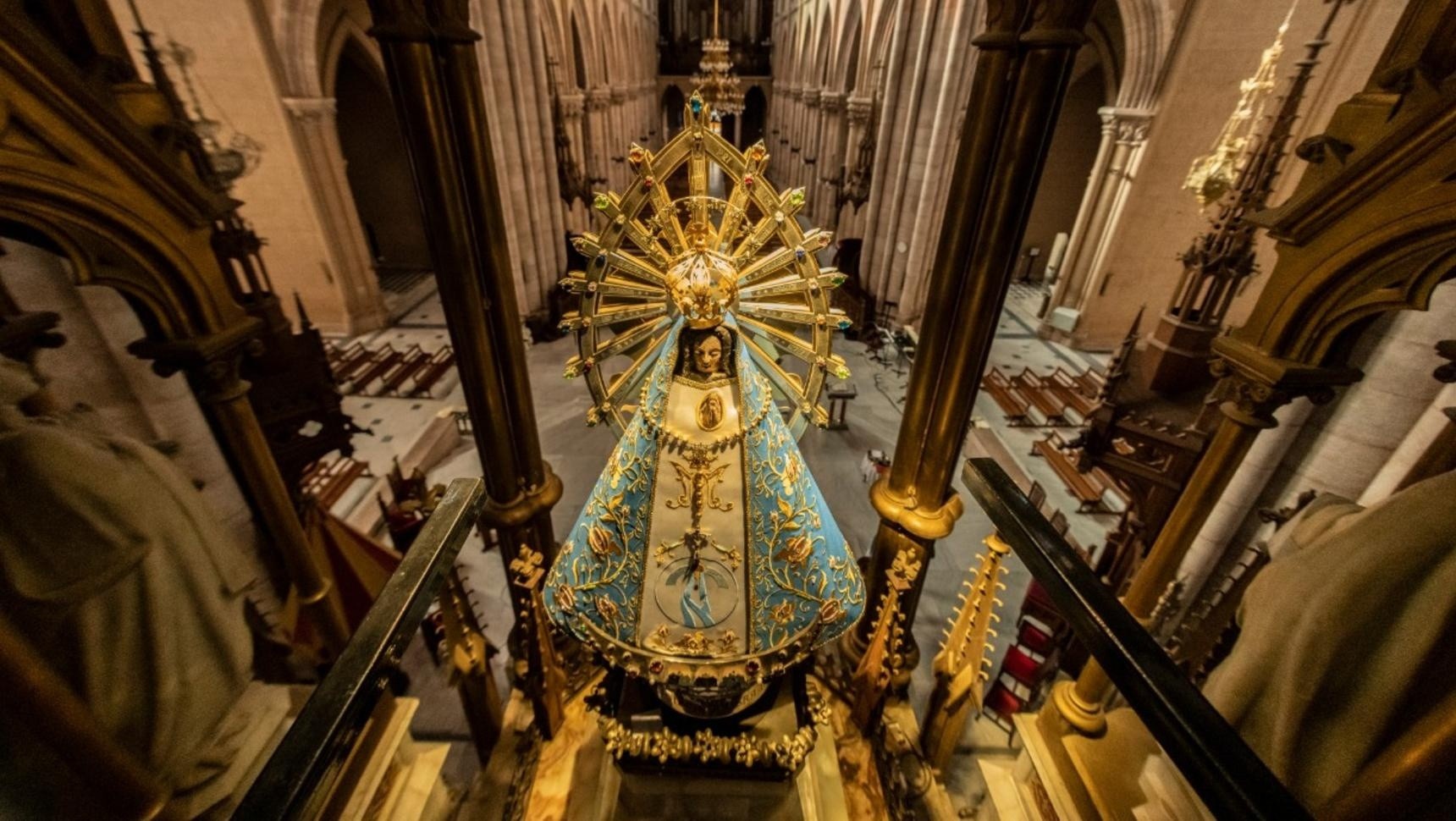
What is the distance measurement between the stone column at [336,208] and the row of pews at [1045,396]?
1020 centimetres

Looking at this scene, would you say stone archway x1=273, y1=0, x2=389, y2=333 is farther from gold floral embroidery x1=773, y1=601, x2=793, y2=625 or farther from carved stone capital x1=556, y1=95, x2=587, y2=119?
gold floral embroidery x1=773, y1=601, x2=793, y2=625

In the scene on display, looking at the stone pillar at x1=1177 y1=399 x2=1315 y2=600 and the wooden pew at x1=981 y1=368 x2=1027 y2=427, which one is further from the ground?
the stone pillar at x1=1177 y1=399 x2=1315 y2=600

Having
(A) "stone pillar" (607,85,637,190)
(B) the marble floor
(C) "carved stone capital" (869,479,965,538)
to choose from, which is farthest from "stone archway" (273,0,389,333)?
(C) "carved stone capital" (869,479,965,538)

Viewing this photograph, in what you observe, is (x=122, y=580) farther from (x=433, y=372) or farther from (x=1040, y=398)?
(x=1040, y=398)

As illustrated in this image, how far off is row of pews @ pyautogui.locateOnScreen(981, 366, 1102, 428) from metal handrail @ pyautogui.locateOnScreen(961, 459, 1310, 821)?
6976 millimetres

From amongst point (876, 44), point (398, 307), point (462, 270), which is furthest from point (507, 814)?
point (876, 44)

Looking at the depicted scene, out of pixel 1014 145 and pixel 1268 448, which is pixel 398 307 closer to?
pixel 1014 145

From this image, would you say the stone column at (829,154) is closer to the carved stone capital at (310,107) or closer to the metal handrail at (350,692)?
the carved stone capital at (310,107)

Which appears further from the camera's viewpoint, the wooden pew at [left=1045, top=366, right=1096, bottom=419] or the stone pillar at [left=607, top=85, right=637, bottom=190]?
the stone pillar at [left=607, top=85, right=637, bottom=190]

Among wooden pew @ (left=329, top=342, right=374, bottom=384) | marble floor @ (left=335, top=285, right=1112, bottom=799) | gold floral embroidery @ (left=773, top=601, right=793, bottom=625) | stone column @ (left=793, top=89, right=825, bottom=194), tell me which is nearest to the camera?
gold floral embroidery @ (left=773, top=601, right=793, bottom=625)

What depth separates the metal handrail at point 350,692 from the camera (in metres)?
0.74

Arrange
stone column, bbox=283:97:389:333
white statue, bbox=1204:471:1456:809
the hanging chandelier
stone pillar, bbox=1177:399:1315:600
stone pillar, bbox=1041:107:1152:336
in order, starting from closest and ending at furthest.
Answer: white statue, bbox=1204:471:1456:809 → the hanging chandelier → stone pillar, bbox=1177:399:1315:600 → stone column, bbox=283:97:389:333 → stone pillar, bbox=1041:107:1152:336

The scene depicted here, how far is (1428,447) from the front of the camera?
2066 mm

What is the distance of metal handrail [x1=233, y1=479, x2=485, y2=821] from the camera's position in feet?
2.44
